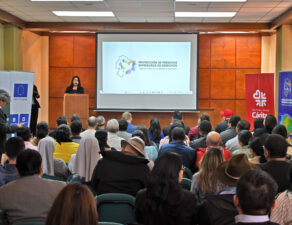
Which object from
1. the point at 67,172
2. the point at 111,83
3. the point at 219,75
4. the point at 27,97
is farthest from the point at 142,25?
the point at 67,172

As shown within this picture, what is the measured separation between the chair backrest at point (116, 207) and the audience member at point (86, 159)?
54.9 inches

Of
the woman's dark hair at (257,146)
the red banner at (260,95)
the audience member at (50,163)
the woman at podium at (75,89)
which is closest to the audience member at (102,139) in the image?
the audience member at (50,163)

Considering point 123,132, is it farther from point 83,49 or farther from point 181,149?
point 83,49

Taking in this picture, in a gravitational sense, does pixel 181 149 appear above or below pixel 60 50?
below

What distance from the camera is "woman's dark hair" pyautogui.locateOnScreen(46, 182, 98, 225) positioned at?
177 cm

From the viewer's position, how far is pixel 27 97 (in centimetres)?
939

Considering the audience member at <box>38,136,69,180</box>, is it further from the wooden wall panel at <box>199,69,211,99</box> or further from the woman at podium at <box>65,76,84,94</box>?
the wooden wall panel at <box>199,69,211,99</box>

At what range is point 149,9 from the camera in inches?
377

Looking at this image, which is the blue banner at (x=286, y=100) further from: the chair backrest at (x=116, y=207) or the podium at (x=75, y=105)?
the chair backrest at (x=116, y=207)

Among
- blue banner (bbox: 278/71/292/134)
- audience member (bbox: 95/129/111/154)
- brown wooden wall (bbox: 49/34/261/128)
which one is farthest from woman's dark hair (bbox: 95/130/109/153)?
brown wooden wall (bbox: 49/34/261/128)

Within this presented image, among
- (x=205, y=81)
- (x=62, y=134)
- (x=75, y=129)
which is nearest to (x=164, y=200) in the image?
(x=62, y=134)

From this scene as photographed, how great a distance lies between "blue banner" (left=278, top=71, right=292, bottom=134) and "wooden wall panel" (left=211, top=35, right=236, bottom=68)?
4.19 metres

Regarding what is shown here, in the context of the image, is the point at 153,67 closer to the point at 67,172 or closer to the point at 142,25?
the point at 142,25

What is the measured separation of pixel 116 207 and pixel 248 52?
1037cm
